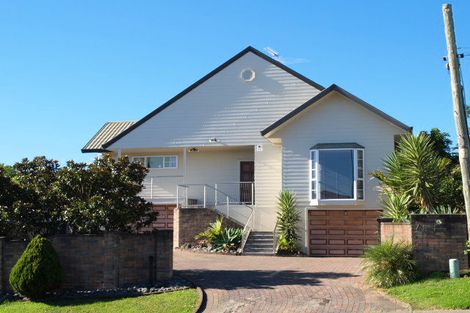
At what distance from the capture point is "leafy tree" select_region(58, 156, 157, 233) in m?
15.1

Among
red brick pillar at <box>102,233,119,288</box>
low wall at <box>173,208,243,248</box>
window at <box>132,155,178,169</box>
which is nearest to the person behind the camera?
red brick pillar at <box>102,233,119,288</box>

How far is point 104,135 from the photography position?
31312 mm

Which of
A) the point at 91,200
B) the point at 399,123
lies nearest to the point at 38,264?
the point at 91,200

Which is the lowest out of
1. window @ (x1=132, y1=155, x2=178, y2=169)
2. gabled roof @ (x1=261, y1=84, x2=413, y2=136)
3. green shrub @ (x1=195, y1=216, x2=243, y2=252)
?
green shrub @ (x1=195, y1=216, x2=243, y2=252)

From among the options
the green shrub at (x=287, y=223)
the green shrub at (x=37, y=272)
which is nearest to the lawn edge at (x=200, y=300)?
the green shrub at (x=37, y=272)

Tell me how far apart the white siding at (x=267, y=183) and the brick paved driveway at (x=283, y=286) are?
5.13 metres

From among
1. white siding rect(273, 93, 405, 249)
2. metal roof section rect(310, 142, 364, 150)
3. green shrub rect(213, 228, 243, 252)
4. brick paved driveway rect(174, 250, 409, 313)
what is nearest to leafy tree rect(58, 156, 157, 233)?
brick paved driveway rect(174, 250, 409, 313)

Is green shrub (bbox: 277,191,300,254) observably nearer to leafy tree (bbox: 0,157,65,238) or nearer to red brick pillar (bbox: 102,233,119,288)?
red brick pillar (bbox: 102,233,119,288)

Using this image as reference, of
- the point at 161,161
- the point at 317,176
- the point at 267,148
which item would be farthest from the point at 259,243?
the point at 161,161

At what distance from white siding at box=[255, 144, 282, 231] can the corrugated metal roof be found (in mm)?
7630

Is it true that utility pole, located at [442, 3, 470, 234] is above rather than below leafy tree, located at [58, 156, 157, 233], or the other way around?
above

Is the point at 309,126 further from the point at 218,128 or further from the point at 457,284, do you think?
the point at 457,284

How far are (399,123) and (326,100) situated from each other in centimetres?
298

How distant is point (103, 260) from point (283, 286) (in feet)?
14.9
